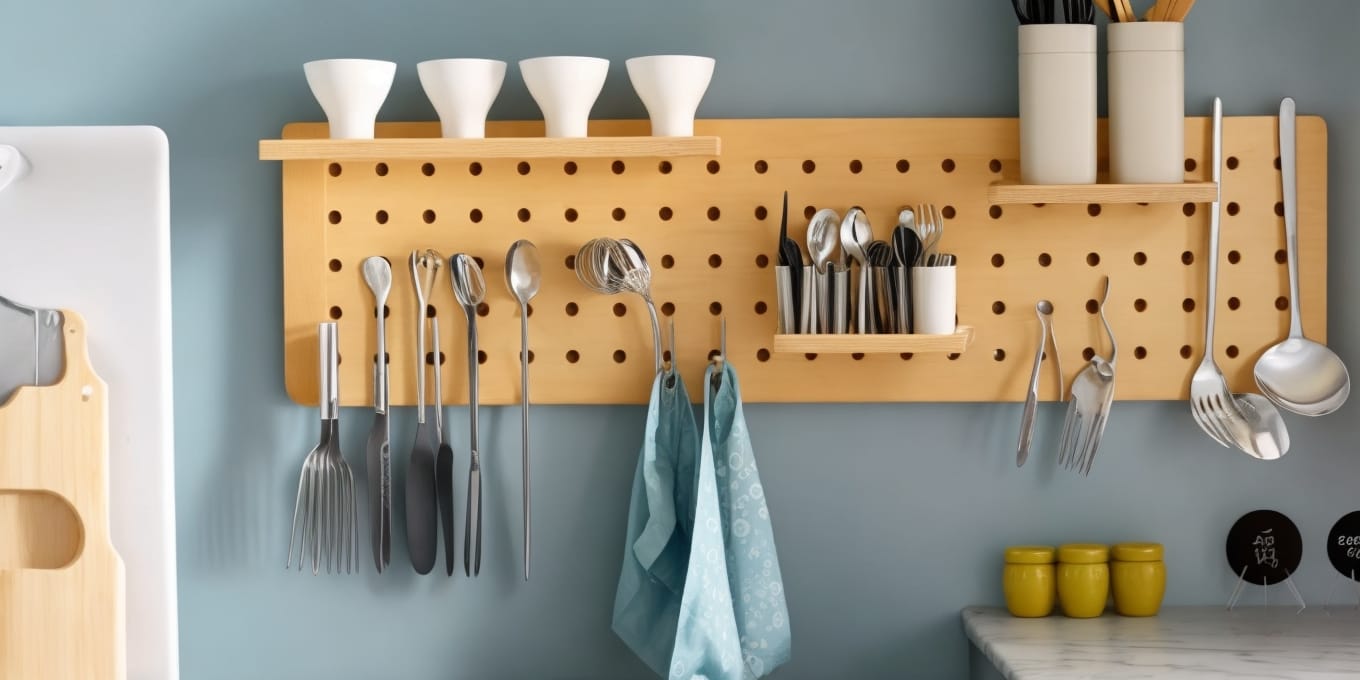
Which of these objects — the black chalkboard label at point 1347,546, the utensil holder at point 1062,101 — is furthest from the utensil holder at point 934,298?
the black chalkboard label at point 1347,546

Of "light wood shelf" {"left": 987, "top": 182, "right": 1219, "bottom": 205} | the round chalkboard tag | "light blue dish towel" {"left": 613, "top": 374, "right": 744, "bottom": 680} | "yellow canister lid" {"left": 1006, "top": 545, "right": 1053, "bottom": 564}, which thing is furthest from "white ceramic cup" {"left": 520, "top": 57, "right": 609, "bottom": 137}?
the round chalkboard tag

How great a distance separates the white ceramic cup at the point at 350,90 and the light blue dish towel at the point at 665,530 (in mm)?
425

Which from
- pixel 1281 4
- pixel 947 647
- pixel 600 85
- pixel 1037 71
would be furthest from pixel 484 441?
pixel 1281 4

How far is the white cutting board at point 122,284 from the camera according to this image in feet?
4.37

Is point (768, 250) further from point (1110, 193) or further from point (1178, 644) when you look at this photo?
point (1178, 644)

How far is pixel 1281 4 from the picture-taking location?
1369mm

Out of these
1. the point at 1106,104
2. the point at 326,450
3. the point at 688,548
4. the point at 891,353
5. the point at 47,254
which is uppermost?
the point at 1106,104

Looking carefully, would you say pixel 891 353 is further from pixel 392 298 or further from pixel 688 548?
pixel 392 298

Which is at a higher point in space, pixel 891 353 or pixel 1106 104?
pixel 1106 104

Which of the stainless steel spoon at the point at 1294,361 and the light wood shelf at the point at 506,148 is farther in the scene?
the stainless steel spoon at the point at 1294,361

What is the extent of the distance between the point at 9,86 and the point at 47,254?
0.22 m

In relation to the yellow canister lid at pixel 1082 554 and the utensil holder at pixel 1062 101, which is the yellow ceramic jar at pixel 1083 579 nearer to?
the yellow canister lid at pixel 1082 554

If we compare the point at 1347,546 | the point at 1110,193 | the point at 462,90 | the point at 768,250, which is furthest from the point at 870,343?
the point at 1347,546

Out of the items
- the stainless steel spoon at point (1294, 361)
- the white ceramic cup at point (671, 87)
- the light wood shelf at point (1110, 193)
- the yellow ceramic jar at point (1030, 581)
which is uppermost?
the white ceramic cup at point (671, 87)
